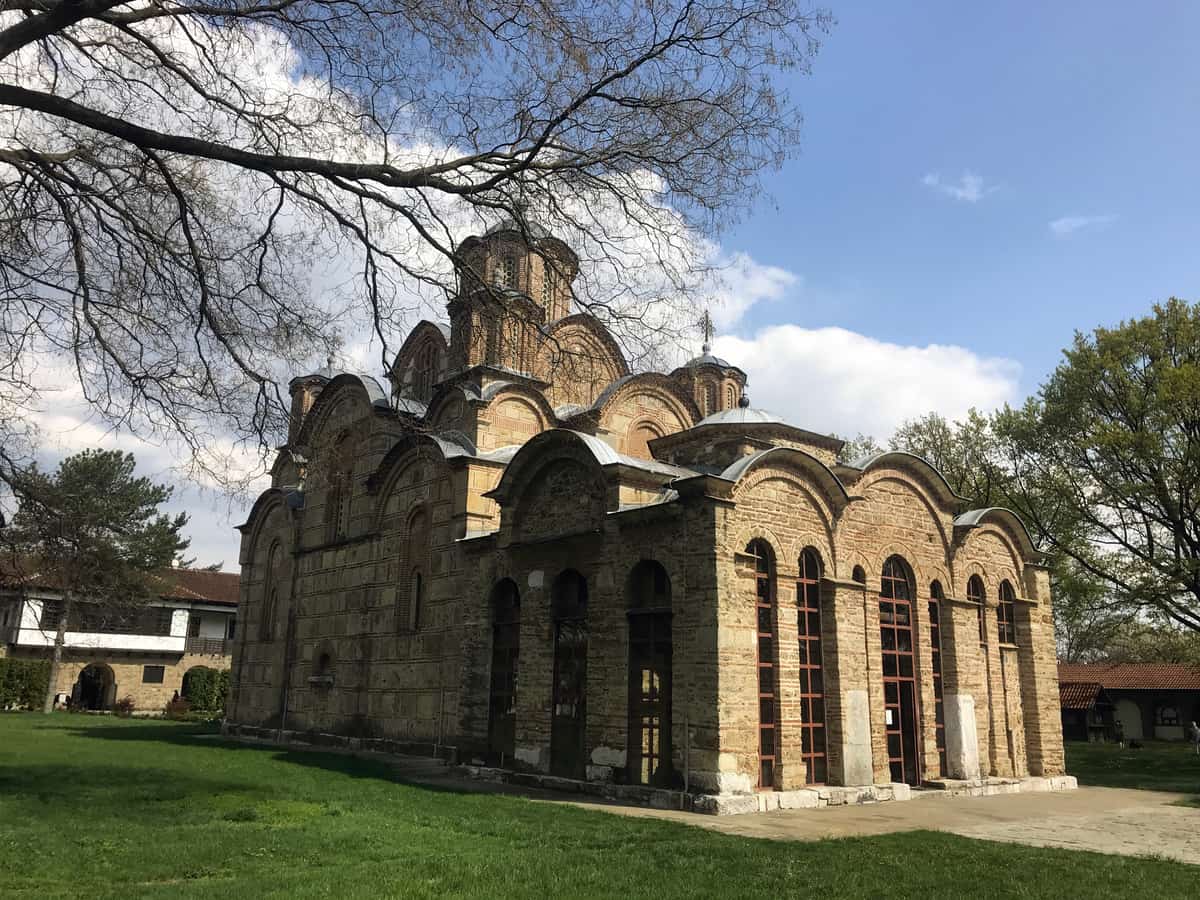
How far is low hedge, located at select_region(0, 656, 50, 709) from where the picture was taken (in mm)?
33406

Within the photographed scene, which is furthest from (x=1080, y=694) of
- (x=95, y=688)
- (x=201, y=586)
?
(x=95, y=688)

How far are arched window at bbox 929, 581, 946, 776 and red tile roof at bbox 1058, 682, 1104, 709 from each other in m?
27.0

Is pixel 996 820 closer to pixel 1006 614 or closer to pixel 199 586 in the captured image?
pixel 1006 614

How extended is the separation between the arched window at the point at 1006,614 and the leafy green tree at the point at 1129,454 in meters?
5.25

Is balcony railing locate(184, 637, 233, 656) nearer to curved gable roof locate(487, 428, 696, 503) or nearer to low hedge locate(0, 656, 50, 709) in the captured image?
low hedge locate(0, 656, 50, 709)

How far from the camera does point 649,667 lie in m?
12.5

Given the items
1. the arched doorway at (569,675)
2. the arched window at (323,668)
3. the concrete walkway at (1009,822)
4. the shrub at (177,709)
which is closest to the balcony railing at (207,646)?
the shrub at (177,709)

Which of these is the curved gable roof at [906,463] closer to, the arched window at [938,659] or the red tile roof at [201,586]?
the arched window at [938,659]

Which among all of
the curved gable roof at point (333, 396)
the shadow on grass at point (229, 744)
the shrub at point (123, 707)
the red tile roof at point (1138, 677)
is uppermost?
the curved gable roof at point (333, 396)

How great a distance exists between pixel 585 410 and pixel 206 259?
38.5ft

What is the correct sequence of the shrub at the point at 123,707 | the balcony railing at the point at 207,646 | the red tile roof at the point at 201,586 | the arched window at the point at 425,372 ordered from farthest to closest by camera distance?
the balcony railing at the point at 207,646
the red tile roof at the point at 201,586
the shrub at the point at 123,707
the arched window at the point at 425,372

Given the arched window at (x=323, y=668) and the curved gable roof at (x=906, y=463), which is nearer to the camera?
the curved gable roof at (x=906, y=463)

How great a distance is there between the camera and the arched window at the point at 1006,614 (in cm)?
1644

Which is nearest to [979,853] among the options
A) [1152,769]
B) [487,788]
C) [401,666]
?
[487,788]
